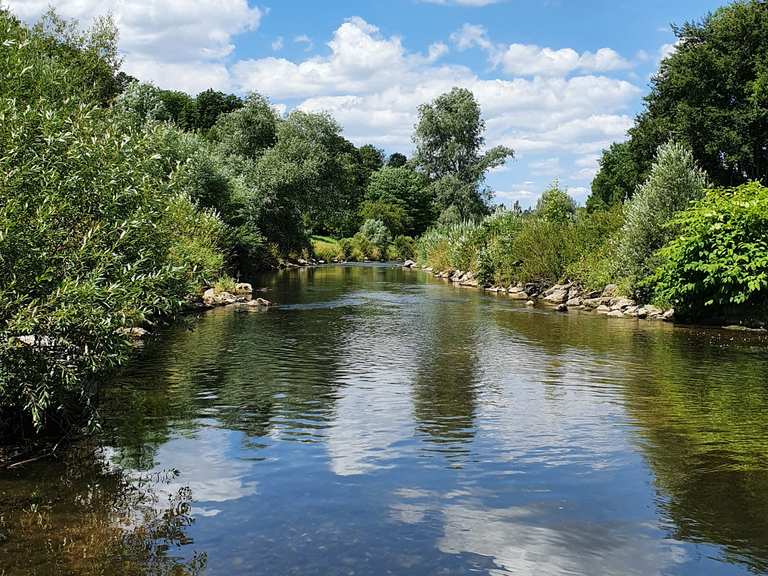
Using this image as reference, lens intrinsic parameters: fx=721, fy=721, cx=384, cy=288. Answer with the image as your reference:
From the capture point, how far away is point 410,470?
11.3m

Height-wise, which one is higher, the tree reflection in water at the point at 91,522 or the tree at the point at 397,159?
the tree at the point at 397,159

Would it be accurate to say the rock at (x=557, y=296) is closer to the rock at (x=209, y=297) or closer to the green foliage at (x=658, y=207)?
the green foliage at (x=658, y=207)

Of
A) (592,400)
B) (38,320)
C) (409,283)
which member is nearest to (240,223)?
(409,283)

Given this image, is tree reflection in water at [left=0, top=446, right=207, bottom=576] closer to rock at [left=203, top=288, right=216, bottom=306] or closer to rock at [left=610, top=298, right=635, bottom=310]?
rock at [left=203, top=288, right=216, bottom=306]

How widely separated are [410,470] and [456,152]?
72.2 m

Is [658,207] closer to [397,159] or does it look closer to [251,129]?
[251,129]

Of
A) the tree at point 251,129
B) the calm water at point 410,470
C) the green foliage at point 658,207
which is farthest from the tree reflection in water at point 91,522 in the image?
the tree at point 251,129

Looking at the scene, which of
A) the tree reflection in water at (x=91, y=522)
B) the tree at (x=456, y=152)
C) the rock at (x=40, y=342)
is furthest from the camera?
the tree at (x=456, y=152)

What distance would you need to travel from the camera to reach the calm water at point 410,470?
829 centimetres

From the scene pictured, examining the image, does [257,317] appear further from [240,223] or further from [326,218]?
[326,218]

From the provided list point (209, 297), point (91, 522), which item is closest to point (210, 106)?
point (209, 297)

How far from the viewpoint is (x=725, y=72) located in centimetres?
5003

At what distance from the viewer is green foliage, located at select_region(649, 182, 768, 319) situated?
26188 millimetres

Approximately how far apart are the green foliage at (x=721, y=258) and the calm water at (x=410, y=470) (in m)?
5.51
